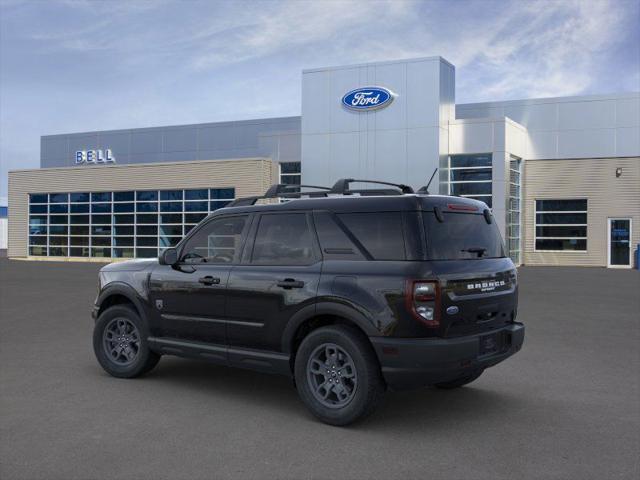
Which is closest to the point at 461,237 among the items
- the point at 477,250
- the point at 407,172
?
the point at 477,250

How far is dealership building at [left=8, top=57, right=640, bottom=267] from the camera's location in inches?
1077

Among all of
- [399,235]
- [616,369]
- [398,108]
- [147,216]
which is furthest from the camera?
[147,216]

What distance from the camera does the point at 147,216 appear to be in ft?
112

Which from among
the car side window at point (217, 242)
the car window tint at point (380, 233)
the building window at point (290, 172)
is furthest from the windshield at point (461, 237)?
the building window at point (290, 172)

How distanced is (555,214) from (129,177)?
20831 millimetres

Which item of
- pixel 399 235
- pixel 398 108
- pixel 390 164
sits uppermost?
pixel 398 108

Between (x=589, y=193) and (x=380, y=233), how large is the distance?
27.1 m

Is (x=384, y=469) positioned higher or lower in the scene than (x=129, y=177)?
lower

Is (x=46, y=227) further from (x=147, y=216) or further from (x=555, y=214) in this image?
(x=555, y=214)

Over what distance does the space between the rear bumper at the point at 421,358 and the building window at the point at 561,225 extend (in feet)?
87.8

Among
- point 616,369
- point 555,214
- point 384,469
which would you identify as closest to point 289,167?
point 555,214

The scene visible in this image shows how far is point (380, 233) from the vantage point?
5.41 m

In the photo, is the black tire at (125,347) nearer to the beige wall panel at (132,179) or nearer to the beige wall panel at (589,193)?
the beige wall panel at (132,179)

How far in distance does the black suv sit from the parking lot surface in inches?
15.2
